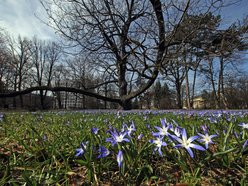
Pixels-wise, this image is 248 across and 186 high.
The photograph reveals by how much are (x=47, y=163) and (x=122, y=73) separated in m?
10.4

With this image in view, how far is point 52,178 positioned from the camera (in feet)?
3.66

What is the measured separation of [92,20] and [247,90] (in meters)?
49.5

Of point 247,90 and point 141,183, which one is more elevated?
point 247,90

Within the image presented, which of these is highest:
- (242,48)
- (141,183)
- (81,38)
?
(81,38)

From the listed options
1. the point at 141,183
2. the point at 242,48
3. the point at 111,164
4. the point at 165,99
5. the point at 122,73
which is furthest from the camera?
the point at 165,99

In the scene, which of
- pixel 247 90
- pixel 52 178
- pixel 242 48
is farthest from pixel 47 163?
pixel 247 90

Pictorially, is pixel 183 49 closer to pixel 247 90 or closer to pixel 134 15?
pixel 134 15

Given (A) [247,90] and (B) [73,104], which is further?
(B) [73,104]

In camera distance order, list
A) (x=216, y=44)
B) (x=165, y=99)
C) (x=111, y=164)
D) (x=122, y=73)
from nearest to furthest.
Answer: (x=111, y=164), (x=216, y=44), (x=122, y=73), (x=165, y=99)

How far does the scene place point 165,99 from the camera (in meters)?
51.7

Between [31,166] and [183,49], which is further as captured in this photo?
[183,49]

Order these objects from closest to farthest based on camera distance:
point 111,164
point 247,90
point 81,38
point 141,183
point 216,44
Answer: point 141,183, point 111,164, point 216,44, point 81,38, point 247,90

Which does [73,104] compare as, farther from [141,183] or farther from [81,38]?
[141,183]

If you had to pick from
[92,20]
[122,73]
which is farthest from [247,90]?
[92,20]
